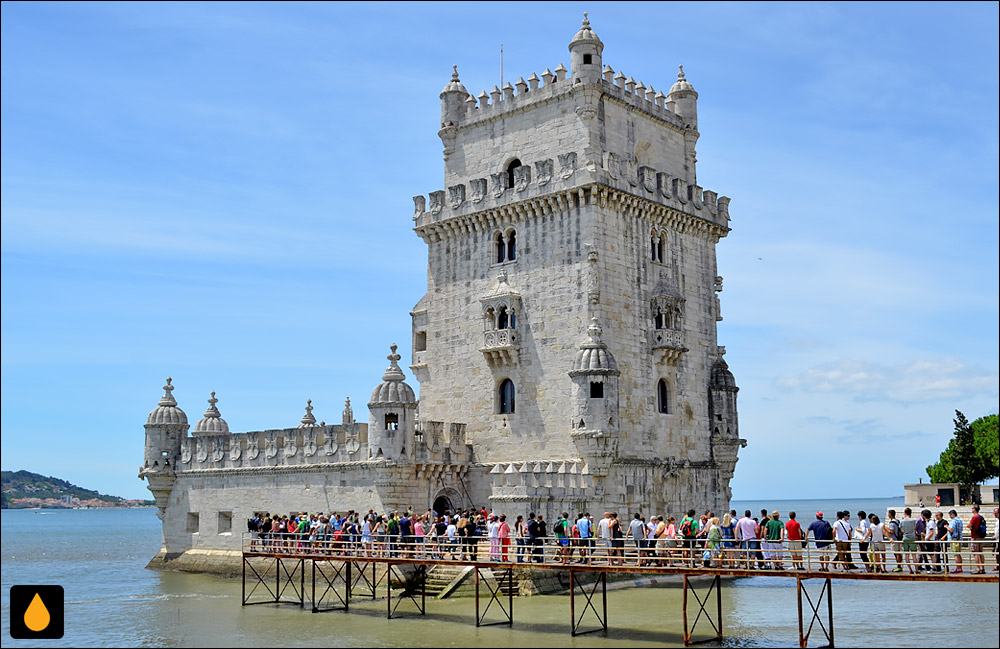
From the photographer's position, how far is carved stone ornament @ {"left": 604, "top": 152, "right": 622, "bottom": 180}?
39.2m

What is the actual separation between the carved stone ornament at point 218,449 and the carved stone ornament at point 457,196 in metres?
15.1

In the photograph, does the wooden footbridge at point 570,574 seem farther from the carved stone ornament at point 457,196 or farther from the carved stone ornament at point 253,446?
the carved stone ornament at point 457,196

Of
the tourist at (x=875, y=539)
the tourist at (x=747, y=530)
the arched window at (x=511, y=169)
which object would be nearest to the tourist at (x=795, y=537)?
the tourist at (x=747, y=530)

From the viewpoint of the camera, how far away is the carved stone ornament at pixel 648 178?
4075 cm

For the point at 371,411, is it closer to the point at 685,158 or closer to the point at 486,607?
the point at 486,607

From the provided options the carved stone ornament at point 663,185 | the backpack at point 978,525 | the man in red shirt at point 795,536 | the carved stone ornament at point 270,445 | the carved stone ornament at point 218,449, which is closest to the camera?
the backpack at point 978,525

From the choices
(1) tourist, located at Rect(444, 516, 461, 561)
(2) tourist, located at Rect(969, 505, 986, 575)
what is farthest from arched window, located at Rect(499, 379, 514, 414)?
(2) tourist, located at Rect(969, 505, 986, 575)

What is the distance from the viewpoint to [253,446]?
146ft

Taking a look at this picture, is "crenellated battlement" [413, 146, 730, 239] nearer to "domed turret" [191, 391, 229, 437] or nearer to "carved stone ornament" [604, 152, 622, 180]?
"carved stone ornament" [604, 152, 622, 180]

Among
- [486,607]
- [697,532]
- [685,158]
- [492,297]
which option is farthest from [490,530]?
[685,158]

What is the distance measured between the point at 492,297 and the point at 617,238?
18.1 ft

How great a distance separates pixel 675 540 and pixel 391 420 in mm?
15351

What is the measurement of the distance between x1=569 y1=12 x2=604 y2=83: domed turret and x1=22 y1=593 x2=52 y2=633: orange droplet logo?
35.0m

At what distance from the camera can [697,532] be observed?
28.1m
